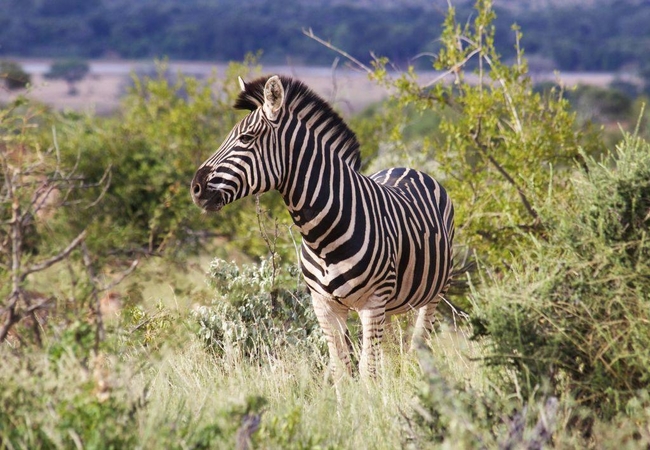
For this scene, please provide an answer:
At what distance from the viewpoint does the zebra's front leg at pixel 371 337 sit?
586cm

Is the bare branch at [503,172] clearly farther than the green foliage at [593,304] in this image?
Yes

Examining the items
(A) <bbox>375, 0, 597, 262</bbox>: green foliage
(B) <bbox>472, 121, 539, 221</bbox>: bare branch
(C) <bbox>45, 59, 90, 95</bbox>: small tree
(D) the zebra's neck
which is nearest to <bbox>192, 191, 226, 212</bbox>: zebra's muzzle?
(D) the zebra's neck

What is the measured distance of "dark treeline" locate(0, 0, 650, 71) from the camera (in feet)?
426

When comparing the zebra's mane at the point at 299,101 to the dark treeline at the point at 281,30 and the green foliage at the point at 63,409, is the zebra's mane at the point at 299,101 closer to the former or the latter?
the green foliage at the point at 63,409

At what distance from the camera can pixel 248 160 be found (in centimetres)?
545

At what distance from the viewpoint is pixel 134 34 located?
141750mm

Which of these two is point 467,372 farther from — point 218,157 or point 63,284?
point 63,284

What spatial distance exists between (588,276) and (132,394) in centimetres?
225

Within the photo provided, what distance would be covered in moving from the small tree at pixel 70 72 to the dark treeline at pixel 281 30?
941cm

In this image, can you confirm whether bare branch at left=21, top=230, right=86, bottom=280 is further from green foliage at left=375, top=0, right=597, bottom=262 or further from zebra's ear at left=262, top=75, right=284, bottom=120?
green foliage at left=375, top=0, right=597, bottom=262

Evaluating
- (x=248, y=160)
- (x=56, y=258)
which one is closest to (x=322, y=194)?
(x=248, y=160)

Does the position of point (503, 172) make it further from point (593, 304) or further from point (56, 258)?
point (56, 258)

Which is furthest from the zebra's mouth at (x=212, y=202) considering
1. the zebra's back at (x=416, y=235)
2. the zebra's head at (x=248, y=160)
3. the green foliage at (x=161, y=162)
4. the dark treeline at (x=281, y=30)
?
the dark treeline at (x=281, y=30)

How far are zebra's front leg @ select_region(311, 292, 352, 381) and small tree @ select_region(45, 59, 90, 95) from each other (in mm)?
96245
